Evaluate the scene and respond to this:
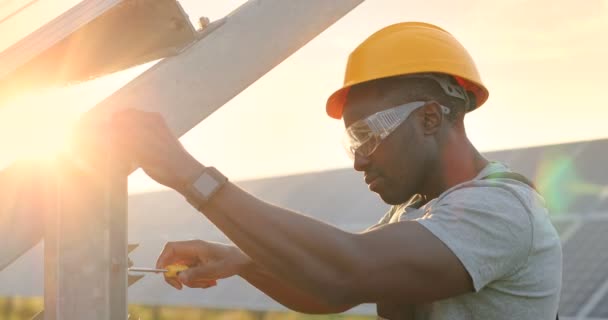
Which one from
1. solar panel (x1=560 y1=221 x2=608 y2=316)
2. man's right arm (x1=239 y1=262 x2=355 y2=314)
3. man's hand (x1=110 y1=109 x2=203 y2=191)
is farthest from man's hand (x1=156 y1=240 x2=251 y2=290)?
solar panel (x1=560 y1=221 x2=608 y2=316)

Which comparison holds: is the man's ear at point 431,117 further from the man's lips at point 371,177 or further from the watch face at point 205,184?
the watch face at point 205,184

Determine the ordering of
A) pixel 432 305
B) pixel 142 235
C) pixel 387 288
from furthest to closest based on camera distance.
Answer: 1. pixel 142 235
2. pixel 432 305
3. pixel 387 288

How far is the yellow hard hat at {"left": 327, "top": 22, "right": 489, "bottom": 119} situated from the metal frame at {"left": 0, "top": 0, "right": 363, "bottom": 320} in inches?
13.8

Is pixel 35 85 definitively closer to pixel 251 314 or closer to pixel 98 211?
pixel 98 211

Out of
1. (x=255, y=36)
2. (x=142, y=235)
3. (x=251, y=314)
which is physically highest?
(x=255, y=36)

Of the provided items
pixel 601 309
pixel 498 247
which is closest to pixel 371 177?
pixel 498 247

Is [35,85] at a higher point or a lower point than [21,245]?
higher

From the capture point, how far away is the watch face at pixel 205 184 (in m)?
1.83

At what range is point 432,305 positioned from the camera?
89.4 inches

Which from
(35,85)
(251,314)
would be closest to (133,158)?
(35,85)

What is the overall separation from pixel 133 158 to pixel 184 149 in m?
0.11

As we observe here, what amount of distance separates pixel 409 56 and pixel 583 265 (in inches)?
309

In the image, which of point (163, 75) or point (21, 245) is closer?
point (21, 245)

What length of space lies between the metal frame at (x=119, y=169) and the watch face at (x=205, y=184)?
0.57 ft
